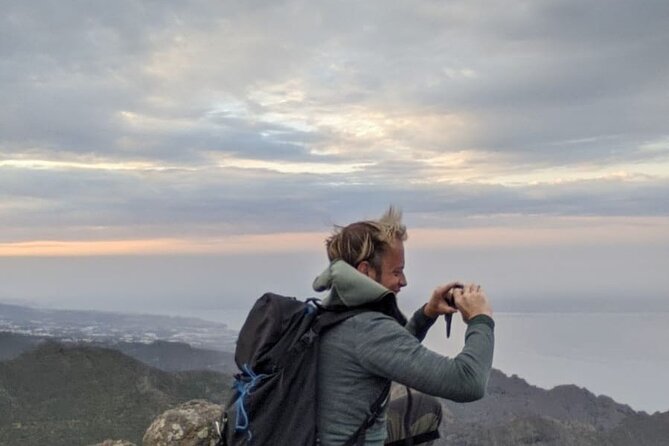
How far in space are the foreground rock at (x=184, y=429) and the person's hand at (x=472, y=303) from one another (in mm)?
3474

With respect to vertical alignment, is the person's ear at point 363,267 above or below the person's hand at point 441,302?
above

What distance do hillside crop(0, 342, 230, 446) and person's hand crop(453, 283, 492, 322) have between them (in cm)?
1987

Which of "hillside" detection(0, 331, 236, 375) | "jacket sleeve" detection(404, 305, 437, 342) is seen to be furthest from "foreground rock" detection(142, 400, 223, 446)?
"hillside" detection(0, 331, 236, 375)

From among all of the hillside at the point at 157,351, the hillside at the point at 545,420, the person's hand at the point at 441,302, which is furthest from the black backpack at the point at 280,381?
the hillside at the point at 157,351

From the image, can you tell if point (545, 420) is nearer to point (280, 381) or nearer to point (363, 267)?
point (363, 267)

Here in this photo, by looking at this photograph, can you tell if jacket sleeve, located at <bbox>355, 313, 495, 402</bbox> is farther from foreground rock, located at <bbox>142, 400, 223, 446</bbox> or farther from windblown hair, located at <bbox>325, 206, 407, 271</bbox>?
foreground rock, located at <bbox>142, 400, 223, 446</bbox>

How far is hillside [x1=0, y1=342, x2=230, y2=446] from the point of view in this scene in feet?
88.9

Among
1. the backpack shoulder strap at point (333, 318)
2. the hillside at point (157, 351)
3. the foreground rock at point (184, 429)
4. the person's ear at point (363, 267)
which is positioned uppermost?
the person's ear at point (363, 267)

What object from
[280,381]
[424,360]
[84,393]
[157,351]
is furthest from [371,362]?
[157,351]

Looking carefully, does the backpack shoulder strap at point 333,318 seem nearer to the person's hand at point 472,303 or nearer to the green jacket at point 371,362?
the green jacket at point 371,362

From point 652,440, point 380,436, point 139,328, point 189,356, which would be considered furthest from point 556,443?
point 139,328

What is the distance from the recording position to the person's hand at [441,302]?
15.7ft

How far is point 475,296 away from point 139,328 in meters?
78.5

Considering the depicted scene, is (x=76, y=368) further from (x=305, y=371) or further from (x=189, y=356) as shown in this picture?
(x=305, y=371)
